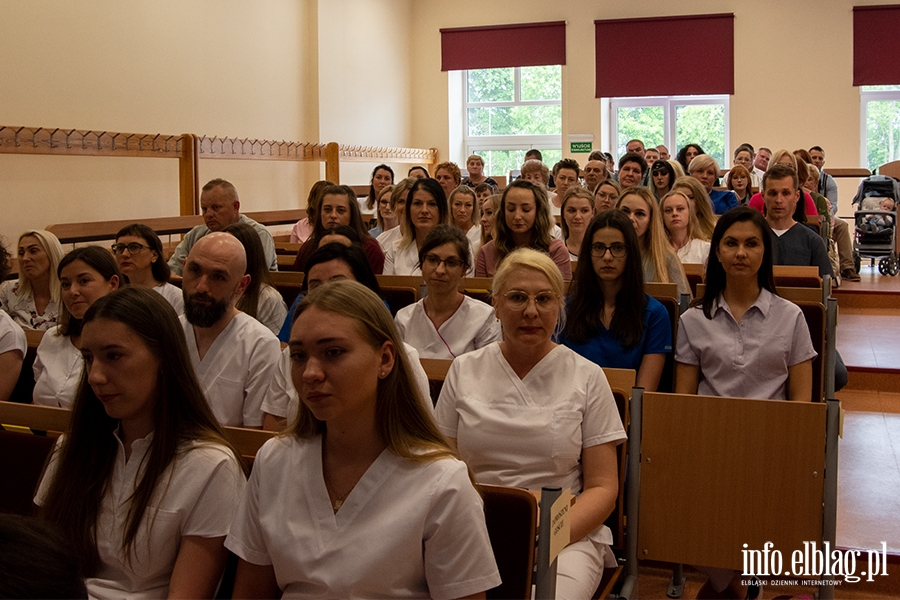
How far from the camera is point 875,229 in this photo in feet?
29.2

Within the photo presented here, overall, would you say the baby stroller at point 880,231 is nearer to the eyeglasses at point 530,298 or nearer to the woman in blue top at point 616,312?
the woman in blue top at point 616,312

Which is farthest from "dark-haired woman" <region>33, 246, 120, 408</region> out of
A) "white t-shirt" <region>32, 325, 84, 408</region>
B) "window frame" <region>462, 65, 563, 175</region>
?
"window frame" <region>462, 65, 563, 175</region>

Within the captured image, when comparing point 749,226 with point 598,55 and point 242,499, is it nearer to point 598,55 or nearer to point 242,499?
point 242,499

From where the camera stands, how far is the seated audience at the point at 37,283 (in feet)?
14.2

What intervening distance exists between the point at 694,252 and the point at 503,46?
28.5ft

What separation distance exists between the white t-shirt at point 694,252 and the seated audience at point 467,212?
57.5 inches

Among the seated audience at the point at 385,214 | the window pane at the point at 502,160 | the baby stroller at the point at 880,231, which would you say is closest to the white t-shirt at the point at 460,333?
the seated audience at the point at 385,214

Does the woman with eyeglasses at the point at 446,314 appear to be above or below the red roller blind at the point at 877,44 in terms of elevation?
below

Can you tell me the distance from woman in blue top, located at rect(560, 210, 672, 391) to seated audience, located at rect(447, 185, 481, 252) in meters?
2.76

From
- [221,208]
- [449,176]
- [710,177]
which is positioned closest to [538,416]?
[221,208]

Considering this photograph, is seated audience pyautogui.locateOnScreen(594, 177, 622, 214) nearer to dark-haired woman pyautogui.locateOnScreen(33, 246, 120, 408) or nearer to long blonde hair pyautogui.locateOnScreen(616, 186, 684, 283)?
long blonde hair pyautogui.locateOnScreen(616, 186, 684, 283)

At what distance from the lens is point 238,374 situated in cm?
274

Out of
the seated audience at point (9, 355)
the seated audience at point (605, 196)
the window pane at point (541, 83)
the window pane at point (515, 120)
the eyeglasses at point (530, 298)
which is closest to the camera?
the eyeglasses at point (530, 298)

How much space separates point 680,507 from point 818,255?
2847mm
